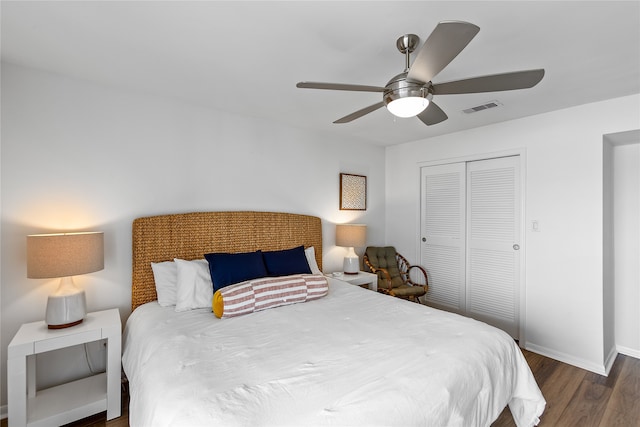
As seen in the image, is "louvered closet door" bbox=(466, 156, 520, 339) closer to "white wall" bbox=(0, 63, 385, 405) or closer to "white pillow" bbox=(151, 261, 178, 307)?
"white wall" bbox=(0, 63, 385, 405)

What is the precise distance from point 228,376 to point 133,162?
80.1 inches

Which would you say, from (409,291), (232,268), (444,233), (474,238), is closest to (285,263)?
(232,268)

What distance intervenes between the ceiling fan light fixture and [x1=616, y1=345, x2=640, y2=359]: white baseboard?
3518 millimetres

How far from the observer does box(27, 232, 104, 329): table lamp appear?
1.85m

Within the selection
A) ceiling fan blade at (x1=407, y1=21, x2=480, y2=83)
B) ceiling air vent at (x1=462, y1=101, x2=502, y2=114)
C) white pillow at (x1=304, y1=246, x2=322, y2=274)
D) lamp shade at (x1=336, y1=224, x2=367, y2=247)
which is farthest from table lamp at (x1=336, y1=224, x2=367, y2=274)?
ceiling fan blade at (x1=407, y1=21, x2=480, y2=83)

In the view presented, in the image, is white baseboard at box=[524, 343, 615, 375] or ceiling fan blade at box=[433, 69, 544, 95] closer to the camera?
ceiling fan blade at box=[433, 69, 544, 95]

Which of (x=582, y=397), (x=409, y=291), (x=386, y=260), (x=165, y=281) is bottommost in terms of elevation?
(x=582, y=397)

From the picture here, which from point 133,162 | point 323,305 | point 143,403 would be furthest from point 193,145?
point 143,403

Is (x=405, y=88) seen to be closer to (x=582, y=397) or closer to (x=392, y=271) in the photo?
(x=582, y=397)

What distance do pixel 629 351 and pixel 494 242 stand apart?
160cm

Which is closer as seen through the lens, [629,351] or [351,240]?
[629,351]

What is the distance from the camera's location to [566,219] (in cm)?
283

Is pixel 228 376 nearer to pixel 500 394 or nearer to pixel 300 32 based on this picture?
pixel 500 394

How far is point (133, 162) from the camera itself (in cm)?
250
